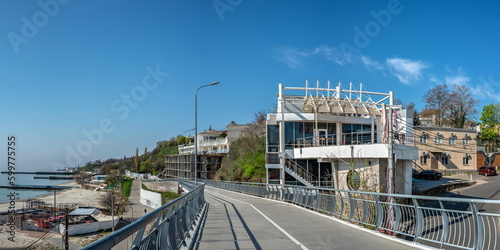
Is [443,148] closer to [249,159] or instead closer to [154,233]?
[249,159]

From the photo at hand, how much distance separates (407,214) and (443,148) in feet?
171

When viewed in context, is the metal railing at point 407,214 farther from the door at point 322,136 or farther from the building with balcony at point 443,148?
the building with balcony at point 443,148

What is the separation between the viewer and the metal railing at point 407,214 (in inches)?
278

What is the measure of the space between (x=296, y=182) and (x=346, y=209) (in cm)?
2018

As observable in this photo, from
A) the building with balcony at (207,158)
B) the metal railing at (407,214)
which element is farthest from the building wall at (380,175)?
the building with balcony at (207,158)

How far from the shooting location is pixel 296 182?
3816 centimetres

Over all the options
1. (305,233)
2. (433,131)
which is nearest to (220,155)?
(433,131)

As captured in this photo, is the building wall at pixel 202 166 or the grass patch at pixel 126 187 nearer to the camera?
the building wall at pixel 202 166

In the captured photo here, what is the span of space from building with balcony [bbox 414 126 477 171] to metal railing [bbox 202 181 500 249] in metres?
19.1

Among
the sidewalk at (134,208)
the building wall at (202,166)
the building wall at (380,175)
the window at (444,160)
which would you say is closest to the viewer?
the building wall at (380,175)

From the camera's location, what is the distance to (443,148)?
55812 millimetres

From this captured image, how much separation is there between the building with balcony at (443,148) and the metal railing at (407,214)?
19.1 metres

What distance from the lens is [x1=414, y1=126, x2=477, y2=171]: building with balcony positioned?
55594mm

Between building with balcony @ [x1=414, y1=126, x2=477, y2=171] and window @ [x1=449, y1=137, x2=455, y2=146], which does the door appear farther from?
window @ [x1=449, y1=137, x2=455, y2=146]
